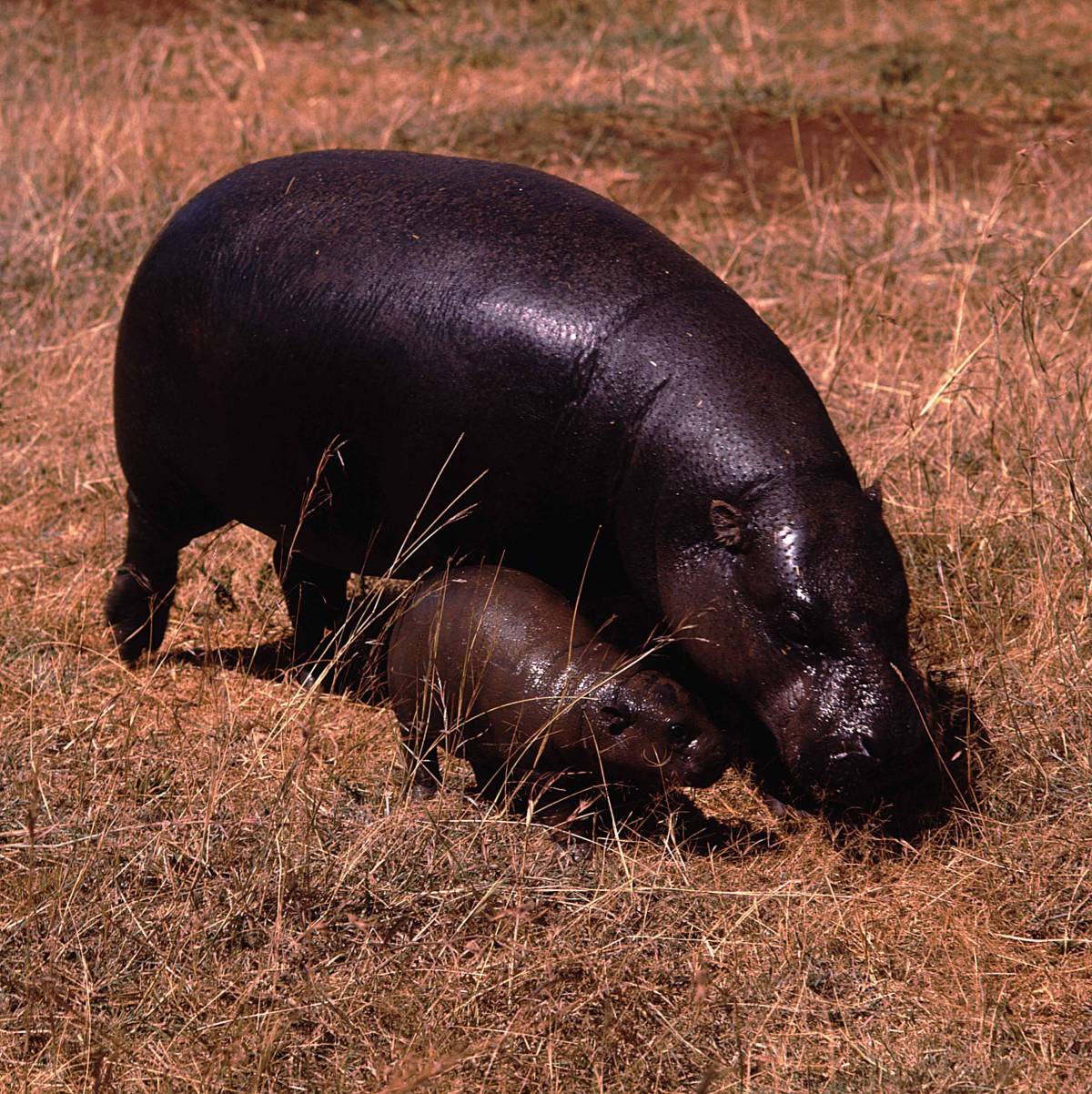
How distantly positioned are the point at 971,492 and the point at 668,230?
3.00m

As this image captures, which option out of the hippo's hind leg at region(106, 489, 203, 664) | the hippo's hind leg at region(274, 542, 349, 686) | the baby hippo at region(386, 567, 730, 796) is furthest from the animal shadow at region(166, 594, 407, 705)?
the baby hippo at region(386, 567, 730, 796)

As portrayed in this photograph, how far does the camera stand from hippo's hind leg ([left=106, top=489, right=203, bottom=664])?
5129mm

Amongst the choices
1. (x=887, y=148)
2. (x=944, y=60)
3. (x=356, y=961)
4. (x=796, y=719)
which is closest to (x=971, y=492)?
(x=796, y=719)

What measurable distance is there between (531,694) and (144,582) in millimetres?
1878

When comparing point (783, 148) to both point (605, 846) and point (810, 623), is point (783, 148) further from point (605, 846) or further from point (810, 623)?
point (605, 846)

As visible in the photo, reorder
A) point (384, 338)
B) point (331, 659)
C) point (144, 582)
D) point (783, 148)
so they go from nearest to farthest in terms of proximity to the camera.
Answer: point (384, 338) → point (331, 659) → point (144, 582) → point (783, 148)

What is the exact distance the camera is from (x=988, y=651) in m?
4.80

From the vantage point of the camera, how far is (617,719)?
12.7 ft

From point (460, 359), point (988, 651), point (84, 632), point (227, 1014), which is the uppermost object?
point (460, 359)

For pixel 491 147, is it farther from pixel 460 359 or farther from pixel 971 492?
pixel 460 359

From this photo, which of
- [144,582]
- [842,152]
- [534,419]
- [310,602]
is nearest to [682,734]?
[534,419]

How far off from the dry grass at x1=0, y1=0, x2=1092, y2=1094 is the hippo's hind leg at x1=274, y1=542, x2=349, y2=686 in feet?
0.80

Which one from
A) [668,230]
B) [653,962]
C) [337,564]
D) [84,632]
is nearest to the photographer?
[653,962]

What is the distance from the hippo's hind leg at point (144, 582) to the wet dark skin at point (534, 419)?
0.45 meters
